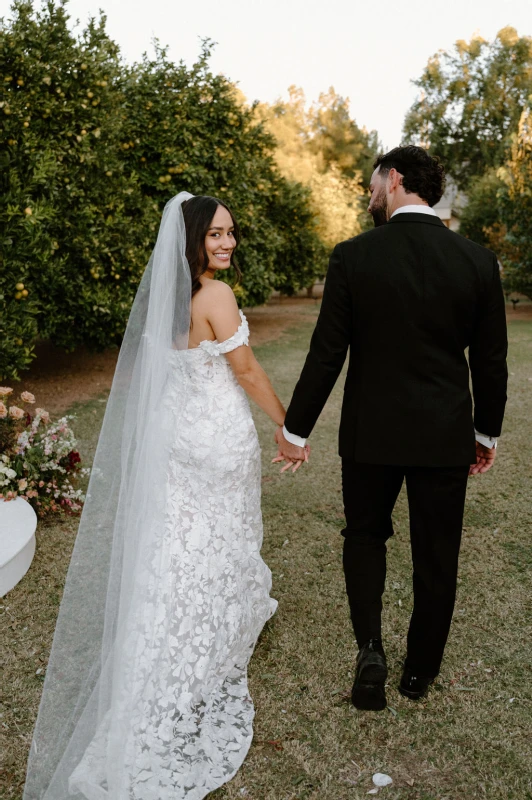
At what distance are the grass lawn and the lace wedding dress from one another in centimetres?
17

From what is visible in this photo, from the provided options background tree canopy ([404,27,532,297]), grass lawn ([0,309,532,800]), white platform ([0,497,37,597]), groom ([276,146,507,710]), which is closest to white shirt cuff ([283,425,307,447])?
groom ([276,146,507,710])

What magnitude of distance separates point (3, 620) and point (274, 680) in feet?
5.14

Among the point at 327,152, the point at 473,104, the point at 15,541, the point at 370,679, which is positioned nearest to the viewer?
the point at 370,679

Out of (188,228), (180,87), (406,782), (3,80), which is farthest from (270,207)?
(406,782)

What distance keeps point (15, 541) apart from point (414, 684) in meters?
2.46

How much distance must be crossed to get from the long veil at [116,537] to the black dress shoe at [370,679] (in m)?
0.99

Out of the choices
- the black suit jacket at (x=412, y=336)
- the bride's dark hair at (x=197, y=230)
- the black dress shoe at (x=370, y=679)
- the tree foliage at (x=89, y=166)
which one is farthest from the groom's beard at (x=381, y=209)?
the tree foliage at (x=89, y=166)

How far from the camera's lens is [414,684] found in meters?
2.90

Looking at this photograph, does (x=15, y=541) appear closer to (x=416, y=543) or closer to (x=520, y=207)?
(x=416, y=543)

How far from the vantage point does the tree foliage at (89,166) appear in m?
7.08

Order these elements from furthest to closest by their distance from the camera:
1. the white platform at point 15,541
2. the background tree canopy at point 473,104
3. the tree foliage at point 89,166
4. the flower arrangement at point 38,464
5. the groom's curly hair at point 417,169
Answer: the background tree canopy at point 473,104 → the tree foliage at point 89,166 → the flower arrangement at point 38,464 → the white platform at point 15,541 → the groom's curly hair at point 417,169

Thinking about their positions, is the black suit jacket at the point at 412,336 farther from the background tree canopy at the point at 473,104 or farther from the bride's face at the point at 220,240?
the background tree canopy at the point at 473,104

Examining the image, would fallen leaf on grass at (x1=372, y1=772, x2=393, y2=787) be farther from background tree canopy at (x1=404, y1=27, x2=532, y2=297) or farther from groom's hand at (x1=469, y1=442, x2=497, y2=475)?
background tree canopy at (x1=404, y1=27, x2=532, y2=297)

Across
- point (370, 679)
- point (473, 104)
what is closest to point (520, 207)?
point (370, 679)
